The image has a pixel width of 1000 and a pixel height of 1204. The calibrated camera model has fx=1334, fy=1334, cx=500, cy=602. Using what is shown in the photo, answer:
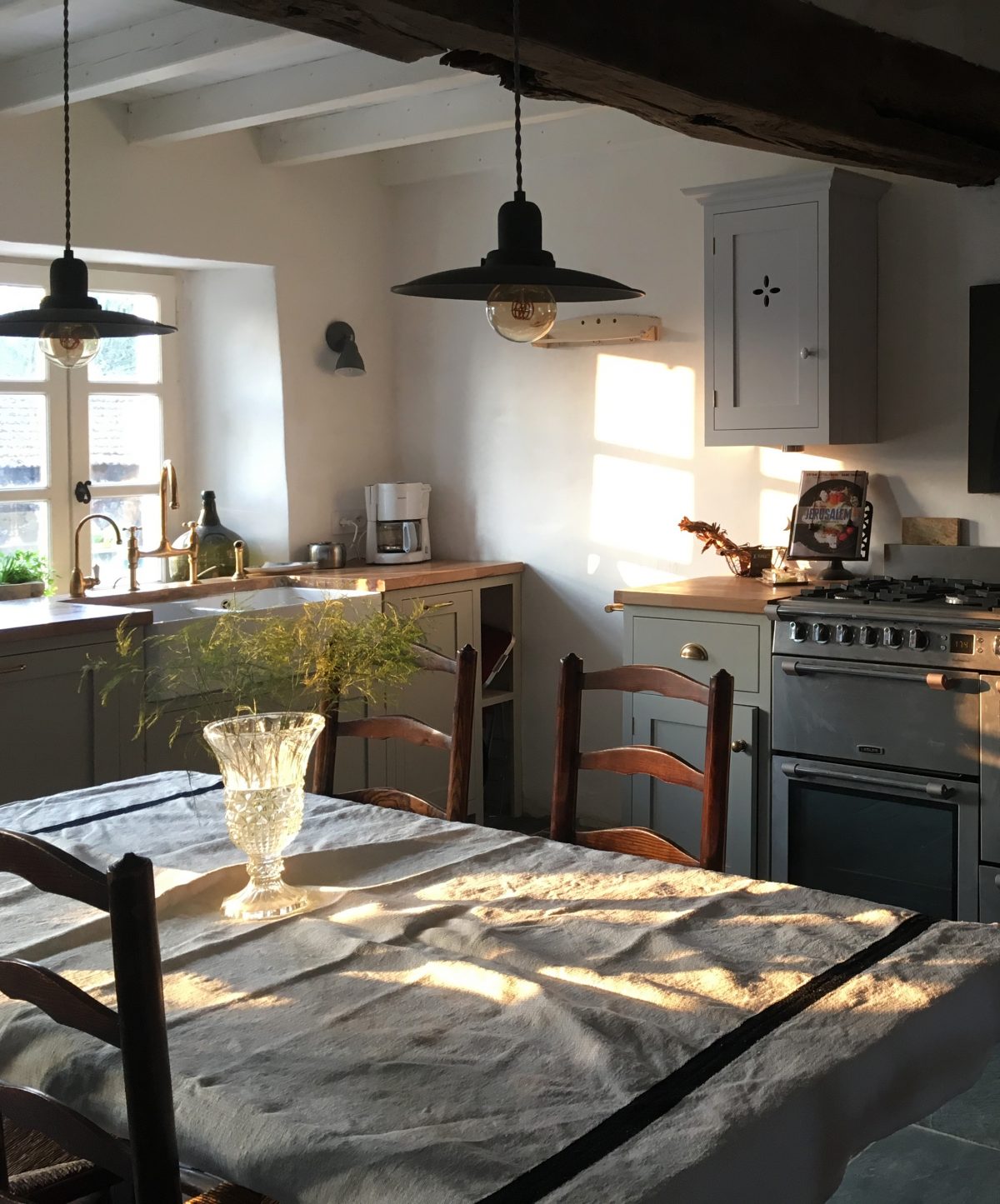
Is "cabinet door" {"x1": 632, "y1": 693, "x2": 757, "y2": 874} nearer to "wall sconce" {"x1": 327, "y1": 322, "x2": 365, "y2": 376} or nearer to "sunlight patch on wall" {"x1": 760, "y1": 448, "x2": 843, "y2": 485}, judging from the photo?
"sunlight patch on wall" {"x1": 760, "y1": 448, "x2": 843, "y2": 485}

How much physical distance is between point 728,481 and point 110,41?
2.35m

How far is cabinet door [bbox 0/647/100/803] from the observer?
3.47m

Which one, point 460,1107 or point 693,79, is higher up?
point 693,79

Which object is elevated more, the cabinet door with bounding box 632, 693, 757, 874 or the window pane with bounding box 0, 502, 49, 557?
the window pane with bounding box 0, 502, 49, 557

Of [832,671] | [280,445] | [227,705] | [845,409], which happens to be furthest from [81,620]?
[845,409]

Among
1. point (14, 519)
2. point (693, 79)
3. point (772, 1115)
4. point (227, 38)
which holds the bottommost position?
point (772, 1115)

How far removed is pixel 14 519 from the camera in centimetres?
452

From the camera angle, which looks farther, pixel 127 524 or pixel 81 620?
pixel 127 524

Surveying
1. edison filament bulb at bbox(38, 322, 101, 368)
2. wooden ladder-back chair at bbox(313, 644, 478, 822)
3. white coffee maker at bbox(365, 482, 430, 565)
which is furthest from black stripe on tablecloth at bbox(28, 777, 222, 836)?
white coffee maker at bbox(365, 482, 430, 565)

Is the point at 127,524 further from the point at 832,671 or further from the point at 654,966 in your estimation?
the point at 654,966

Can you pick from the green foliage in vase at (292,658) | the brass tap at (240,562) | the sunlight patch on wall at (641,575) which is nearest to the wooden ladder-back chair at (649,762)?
the green foliage in vase at (292,658)

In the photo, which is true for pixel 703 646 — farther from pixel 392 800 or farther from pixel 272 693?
pixel 272 693

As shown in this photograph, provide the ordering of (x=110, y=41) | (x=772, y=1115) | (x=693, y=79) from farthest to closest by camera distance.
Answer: (x=110, y=41)
(x=693, y=79)
(x=772, y=1115)

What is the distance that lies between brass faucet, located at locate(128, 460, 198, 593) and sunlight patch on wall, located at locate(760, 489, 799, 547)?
2.00 m
